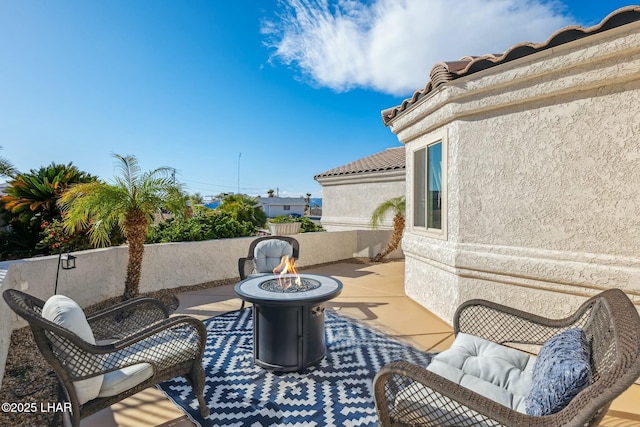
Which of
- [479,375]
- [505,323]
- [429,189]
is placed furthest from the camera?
[429,189]

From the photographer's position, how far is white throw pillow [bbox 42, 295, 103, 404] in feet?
7.89

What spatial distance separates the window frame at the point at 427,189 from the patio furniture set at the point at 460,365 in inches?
80.5

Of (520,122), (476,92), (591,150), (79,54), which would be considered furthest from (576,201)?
(79,54)

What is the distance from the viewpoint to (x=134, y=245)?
6105 millimetres

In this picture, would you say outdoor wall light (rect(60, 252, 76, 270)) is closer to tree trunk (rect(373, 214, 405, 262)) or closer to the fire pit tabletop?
the fire pit tabletop

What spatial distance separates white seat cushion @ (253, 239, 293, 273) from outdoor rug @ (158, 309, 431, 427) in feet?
4.88

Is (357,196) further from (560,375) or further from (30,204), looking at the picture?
(560,375)

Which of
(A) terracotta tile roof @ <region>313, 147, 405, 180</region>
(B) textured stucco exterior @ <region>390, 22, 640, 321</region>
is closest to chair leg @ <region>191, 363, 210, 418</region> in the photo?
(B) textured stucco exterior @ <region>390, 22, 640, 321</region>

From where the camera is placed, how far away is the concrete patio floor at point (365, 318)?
3.01 m

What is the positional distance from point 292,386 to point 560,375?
2635 millimetres

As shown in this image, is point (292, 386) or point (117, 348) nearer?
point (117, 348)

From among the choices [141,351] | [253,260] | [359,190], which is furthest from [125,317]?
[359,190]

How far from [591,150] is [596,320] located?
2558 mm

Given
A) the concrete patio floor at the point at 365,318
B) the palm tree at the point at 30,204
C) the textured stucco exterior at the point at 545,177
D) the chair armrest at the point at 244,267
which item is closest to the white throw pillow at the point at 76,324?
the concrete patio floor at the point at 365,318
